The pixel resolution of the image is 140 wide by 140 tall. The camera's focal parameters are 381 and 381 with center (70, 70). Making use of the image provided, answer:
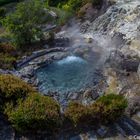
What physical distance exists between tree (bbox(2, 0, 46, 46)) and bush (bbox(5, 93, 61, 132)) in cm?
1538

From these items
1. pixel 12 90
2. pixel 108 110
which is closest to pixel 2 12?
pixel 12 90

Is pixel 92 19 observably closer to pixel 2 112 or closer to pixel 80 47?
pixel 80 47

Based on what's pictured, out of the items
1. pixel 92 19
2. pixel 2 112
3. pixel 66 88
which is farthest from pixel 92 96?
pixel 92 19

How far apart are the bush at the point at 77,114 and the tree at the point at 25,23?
15.8 metres

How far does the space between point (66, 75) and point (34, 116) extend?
36.4 ft

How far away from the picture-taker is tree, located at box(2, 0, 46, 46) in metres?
39.7

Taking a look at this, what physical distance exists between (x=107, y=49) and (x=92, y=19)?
7710 millimetres

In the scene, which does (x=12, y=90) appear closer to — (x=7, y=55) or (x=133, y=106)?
(x=133, y=106)

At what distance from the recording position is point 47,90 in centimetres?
3234

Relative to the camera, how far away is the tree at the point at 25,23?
39.7 metres

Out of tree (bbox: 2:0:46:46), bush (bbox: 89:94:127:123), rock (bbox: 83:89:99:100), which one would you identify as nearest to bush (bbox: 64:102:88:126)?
bush (bbox: 89:94:127:123)

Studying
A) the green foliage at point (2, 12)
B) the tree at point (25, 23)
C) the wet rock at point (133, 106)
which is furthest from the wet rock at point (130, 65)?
the green foliage at point (2, 12)

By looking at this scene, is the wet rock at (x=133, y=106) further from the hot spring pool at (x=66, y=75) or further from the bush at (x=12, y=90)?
the bush at (x=12, y=90)

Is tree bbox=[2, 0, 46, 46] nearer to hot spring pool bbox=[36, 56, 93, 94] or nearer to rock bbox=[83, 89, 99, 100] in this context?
hot spring pool bbox=[36, 56, 93, 94]
